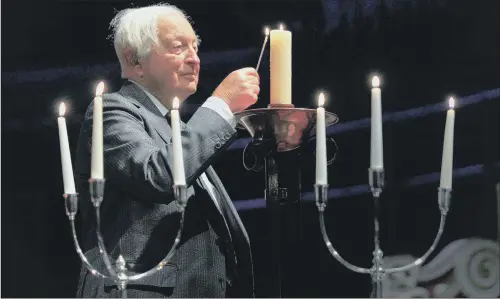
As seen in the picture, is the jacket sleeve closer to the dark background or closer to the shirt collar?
the shirt collar

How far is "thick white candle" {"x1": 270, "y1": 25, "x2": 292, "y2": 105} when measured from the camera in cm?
186

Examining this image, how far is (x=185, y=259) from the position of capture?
6.33ft

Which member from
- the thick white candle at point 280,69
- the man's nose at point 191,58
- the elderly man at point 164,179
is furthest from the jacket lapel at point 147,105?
the thick white candle at point 280,69

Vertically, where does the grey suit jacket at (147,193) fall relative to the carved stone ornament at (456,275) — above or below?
above

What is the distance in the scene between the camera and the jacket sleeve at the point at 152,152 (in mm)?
1793

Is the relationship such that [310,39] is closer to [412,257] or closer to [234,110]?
[412,257]

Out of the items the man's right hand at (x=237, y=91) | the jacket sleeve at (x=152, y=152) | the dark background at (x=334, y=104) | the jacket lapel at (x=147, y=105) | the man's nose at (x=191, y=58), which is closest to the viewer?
the jacket sleeve at (x=152, y=152)

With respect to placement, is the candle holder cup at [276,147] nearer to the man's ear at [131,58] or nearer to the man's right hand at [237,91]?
the man's right hand at [237,91]

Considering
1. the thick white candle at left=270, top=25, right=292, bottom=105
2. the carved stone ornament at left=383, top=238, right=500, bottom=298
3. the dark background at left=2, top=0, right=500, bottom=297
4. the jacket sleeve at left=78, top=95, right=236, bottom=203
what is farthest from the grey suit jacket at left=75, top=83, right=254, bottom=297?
the carved stone ornament at left=383, top=238, right=500, bottom=298

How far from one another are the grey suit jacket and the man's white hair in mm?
190

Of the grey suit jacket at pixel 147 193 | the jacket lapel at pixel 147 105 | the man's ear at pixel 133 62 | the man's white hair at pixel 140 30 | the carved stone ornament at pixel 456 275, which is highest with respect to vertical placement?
the man's white hair at pixel 140 30

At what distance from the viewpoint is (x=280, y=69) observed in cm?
187

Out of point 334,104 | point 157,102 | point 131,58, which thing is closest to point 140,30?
point 131,58

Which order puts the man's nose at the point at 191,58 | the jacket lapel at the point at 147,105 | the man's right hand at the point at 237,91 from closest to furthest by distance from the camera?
the man's right hand at the point at 237,91 → the jacket lapel at the point at 147,105 → the man's nose at the point at 191,58
